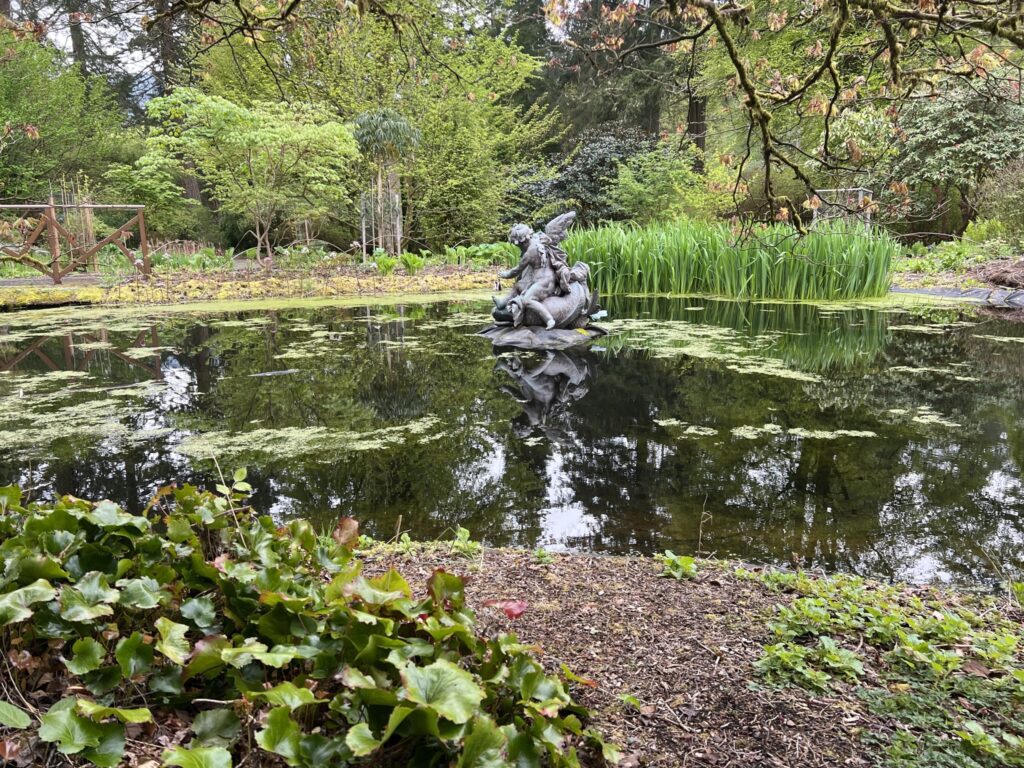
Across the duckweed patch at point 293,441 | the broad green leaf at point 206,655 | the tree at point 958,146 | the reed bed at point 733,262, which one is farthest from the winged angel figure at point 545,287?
the tree at point 958,146

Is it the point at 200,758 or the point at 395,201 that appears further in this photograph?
the point at 395,201

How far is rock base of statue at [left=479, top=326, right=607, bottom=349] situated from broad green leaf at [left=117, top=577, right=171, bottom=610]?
210 inches

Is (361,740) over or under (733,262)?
under

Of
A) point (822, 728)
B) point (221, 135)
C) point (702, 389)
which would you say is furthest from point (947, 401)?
point (221, 135)

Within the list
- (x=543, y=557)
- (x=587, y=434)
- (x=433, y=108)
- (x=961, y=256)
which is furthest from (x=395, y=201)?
(x=543, y=557)

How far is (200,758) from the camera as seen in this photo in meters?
0.90

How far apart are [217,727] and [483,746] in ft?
1.46

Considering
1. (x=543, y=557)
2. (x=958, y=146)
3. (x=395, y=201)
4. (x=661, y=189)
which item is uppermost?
(x=958, y=146)

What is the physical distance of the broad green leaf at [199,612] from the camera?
49.6 inches

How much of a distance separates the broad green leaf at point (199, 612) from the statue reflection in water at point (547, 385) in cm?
264

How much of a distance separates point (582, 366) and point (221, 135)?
747 cm

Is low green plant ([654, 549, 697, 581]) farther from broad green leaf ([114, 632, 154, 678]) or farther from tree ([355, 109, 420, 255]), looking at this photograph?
tree ([355, 109, 420, 255])

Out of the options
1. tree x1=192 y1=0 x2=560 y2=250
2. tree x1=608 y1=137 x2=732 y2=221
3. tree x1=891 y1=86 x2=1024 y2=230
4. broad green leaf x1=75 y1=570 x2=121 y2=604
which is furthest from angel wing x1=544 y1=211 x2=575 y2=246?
tree x1=891 y1=86 x2=1024 y2=230

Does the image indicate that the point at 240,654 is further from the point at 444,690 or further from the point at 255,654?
the point at 444,690
